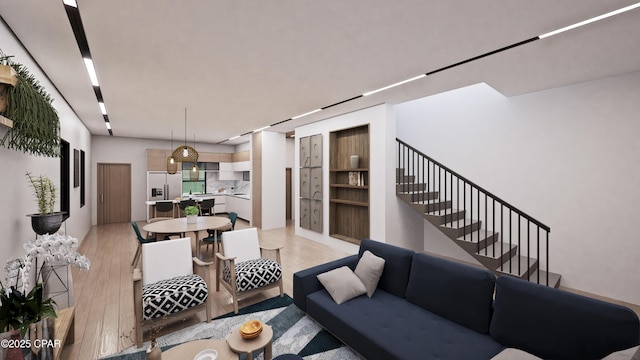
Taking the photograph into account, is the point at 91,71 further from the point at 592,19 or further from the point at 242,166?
the point at 242,166

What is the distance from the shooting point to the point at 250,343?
1876 mm

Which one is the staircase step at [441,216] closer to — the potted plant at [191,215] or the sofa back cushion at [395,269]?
the sofa back cushion at [395,269]

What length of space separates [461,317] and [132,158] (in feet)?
33.3

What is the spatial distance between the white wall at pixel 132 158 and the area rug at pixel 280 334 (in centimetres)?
787

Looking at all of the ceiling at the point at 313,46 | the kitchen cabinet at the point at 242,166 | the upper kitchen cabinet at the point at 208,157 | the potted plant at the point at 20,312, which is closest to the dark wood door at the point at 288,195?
the kitchen cabinet at the point at 242,166

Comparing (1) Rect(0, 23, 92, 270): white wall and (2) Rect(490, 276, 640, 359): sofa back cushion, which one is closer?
(2) Rect(490, 276, 640, 359): sofa back cushion

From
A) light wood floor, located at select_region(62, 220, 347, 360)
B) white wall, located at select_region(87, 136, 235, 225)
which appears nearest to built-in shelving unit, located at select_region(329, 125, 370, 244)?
light wood floor, located at select_region(62, 220, 347, 360)

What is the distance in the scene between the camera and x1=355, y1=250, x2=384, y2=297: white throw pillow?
2702 millimetres

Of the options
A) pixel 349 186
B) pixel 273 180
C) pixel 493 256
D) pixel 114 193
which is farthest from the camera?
pixel 114 193

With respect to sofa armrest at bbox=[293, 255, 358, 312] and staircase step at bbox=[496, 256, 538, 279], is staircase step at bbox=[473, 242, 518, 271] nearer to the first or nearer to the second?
staircase step at bbox=[496, 256, 538, 279]

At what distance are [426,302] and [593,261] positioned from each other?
315 centimetres

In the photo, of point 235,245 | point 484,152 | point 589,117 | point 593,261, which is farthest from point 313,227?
point 589,117

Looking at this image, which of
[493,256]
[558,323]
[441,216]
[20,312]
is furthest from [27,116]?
[493,256]

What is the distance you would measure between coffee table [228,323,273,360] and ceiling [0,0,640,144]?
2.54 meters
